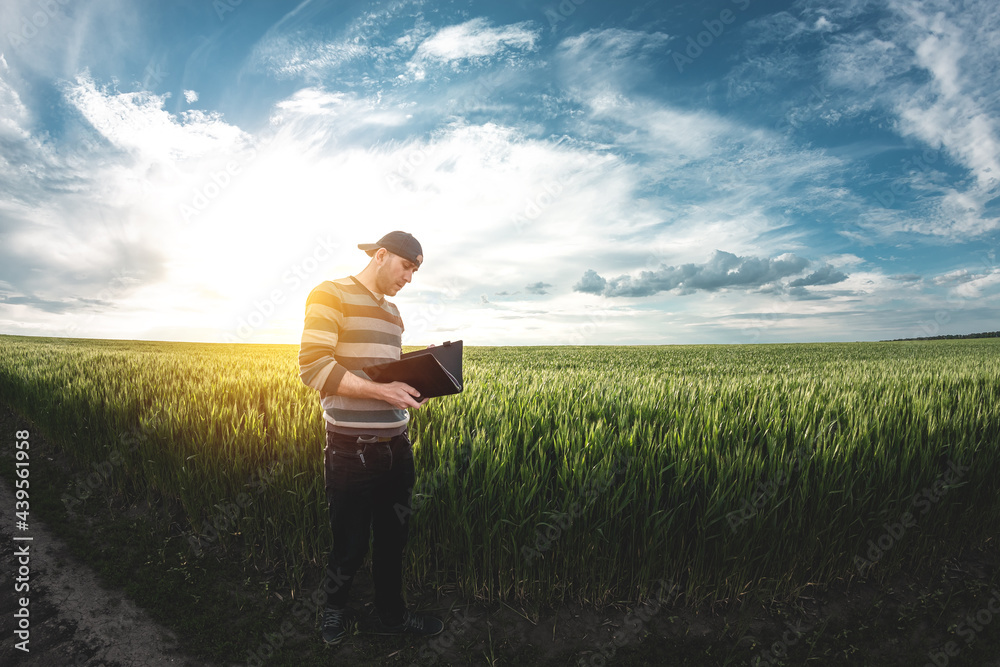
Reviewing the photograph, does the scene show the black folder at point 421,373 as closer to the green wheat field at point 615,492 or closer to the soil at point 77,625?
the green wheat field at point 615,492

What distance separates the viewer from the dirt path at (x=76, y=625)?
3289 mm

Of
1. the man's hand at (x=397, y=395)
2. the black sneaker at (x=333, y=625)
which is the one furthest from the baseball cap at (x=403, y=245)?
the black sneaker at (x=333, y=625)

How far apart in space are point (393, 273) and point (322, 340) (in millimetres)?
577

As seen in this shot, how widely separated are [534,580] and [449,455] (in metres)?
1.09

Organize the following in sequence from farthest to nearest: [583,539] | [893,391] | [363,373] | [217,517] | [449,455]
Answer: [893,391], [217,517], [449,455], [583,539], [363,373]

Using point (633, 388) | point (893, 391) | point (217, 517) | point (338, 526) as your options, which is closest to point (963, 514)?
point (893, 391)

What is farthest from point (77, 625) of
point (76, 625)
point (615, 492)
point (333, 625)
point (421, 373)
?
point (615, 492)

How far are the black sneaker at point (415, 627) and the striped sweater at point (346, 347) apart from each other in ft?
4.46

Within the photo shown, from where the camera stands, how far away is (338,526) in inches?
113

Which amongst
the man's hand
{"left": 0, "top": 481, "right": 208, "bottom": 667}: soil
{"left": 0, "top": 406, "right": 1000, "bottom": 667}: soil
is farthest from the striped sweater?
{"left": 0, "top": 481, "right": 208, "bottom": 667}: soil

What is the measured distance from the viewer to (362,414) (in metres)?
2.79

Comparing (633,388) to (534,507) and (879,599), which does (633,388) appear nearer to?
(879,599)

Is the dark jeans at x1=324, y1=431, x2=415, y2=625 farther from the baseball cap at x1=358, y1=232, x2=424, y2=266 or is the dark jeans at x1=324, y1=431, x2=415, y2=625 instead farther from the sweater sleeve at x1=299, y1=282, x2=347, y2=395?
the baseball cap at x1=358, y1=232, x2=424, y2=266

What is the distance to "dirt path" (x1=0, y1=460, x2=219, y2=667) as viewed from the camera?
3.29m
